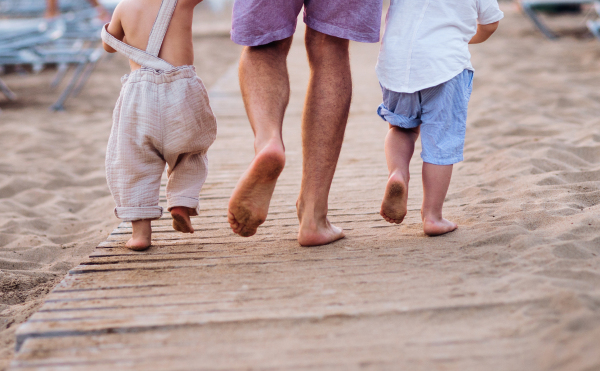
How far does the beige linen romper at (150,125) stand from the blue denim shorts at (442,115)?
850 mm

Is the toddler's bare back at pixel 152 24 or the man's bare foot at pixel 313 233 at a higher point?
the toddler's bare back at pixel 152 24

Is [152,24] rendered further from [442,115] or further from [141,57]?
[442,115]

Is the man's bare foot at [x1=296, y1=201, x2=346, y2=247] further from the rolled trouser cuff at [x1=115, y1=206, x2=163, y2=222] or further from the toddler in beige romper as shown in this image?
the rolled trouser cuff at [x1=115, y1=206, x2=163, y2=222]

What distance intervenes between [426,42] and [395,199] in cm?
61

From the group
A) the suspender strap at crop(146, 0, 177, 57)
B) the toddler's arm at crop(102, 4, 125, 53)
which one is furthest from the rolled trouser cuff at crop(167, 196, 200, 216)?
the toddler's arm at crop(102, 4, 125, 53)

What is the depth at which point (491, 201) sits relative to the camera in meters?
2.55

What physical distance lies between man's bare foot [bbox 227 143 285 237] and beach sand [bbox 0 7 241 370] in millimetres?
796

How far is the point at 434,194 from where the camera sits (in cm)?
214

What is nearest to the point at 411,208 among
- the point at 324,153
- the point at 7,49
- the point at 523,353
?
the point at 324,153

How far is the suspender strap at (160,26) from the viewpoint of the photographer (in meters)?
2.07

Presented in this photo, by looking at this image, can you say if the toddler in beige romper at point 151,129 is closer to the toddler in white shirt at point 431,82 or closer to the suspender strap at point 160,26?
the suspender strap at point 160,26

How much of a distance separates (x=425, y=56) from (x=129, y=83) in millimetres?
1122

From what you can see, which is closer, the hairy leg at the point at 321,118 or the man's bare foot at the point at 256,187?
the man's bare foot at the point at 256,187

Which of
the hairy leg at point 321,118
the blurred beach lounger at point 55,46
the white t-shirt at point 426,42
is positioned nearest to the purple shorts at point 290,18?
the hairy leg at point 321,118
